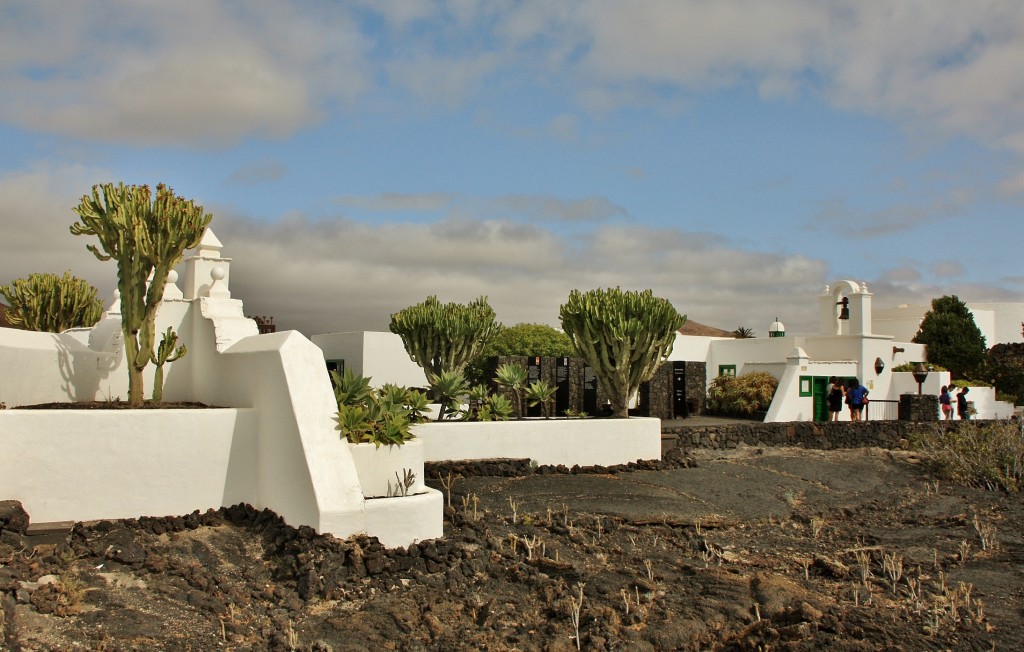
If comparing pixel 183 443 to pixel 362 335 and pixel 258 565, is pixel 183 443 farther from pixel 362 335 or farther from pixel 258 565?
pixel 362 335

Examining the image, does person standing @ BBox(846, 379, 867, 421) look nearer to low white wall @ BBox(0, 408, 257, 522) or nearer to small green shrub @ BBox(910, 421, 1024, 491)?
small green shrub @ BBox(910, 421, 1024, 491)

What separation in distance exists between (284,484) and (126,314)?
153 inches

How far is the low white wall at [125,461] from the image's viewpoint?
31.8ft

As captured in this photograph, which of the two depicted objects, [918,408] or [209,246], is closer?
[209,246]

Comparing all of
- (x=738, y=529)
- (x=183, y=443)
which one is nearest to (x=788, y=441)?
(x=738, y=529)

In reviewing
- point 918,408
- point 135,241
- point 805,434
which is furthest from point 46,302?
point 918,408

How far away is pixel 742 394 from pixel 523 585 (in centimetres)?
1897

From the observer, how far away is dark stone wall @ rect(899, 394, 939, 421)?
86.7ft

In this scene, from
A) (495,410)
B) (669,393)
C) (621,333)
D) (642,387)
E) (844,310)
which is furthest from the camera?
(844,310)

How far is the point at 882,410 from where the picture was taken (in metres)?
28.9

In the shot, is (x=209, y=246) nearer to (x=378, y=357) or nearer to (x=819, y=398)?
(x=378, y=357)

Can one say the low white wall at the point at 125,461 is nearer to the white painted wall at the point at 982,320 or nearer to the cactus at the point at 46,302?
the cactus at the point at 46,302

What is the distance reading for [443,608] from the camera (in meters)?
8.62

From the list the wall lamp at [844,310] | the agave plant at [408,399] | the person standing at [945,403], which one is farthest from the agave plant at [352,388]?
the wall lamp at [844,310]
